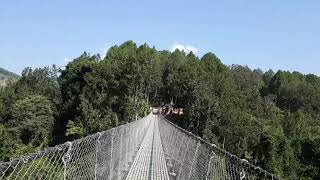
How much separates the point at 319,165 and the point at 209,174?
30.8 m

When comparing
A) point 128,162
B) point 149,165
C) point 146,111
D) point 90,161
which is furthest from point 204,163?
point 146,111

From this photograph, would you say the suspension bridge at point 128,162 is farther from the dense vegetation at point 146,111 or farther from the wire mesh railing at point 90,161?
the dense vegetation at point 146,111

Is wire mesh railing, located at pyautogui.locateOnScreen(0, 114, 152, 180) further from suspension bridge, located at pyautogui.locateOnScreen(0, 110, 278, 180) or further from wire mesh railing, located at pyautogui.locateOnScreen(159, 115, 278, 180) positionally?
wire mesh railing, located at pyautogui.locateOnScreen(159, 115, 278, 180)

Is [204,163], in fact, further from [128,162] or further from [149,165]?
[128,162]

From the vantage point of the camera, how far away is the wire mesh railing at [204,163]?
4109 mm

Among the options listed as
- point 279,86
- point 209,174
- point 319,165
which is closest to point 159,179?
point 209,174

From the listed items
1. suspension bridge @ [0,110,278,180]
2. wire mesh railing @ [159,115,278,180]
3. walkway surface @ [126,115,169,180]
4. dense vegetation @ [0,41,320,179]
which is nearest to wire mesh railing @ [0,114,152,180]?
suspension bridge @ [0,110,278,180]

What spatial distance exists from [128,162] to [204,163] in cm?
260

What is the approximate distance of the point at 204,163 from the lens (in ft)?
18.0

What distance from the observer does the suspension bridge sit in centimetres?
413

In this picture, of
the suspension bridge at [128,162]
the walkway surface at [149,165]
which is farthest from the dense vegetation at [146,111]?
the suspension bridge at [128,162]

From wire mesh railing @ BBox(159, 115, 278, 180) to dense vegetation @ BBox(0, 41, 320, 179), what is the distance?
942 inches

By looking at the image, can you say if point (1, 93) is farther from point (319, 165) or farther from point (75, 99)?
point (319, 165)

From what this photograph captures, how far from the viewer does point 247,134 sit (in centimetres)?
3572
